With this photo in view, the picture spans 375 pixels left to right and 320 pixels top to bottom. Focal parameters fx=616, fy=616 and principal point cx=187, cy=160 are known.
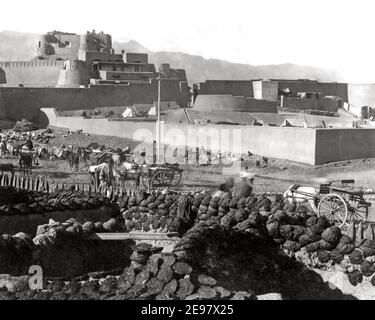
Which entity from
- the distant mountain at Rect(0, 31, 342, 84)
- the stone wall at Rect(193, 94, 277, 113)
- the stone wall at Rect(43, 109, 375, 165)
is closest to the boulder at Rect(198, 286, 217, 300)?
the stone wall at Rect(43, 109, 375, 165)

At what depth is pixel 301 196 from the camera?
1172 cm

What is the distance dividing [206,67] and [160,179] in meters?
95.1

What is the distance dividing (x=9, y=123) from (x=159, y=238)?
23188mm

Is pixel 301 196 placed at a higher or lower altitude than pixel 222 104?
lower

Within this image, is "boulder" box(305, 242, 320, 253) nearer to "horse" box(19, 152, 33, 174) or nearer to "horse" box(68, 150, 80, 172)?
"horse" box(68, 150, 80, 172)

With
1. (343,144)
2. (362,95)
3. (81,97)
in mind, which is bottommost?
(343,144)

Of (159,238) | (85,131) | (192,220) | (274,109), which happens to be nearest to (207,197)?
(192,220)

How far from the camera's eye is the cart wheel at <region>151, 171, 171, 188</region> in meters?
15.0

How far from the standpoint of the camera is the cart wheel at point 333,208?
10.2m

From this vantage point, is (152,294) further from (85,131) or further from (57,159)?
(85,131)

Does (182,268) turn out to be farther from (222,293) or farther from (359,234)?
(359,234)

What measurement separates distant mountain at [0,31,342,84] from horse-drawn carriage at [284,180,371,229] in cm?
8303

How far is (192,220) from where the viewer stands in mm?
10750

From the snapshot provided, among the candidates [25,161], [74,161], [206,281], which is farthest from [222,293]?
[74,161]
